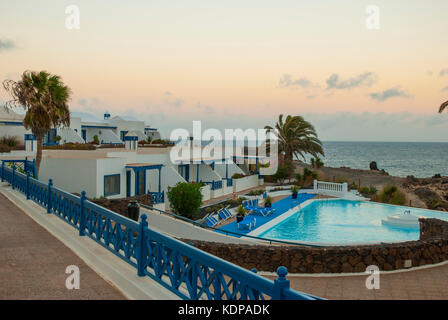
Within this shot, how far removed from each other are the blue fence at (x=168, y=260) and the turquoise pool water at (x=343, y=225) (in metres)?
10.5

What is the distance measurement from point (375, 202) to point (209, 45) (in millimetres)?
16087

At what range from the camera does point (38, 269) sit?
658 centimetres

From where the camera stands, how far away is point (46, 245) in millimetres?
8234

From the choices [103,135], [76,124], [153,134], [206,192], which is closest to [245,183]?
[206,192]

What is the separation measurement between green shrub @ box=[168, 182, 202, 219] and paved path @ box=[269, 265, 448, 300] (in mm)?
9044

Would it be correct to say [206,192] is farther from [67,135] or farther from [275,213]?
[67,135]

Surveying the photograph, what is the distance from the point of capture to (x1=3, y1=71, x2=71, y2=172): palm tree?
19156 mm

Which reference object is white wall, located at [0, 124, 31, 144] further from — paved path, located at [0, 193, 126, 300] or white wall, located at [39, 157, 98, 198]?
paved path, located at [0, 193, 126, 300]

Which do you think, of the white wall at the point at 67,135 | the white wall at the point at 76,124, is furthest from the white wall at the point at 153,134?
the white wall at the point at 67,135

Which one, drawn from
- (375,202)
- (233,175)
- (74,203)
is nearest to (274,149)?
(233,175)

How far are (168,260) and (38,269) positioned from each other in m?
2.51

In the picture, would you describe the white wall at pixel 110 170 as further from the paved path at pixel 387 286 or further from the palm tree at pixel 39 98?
the paved path at pixel 387 286
